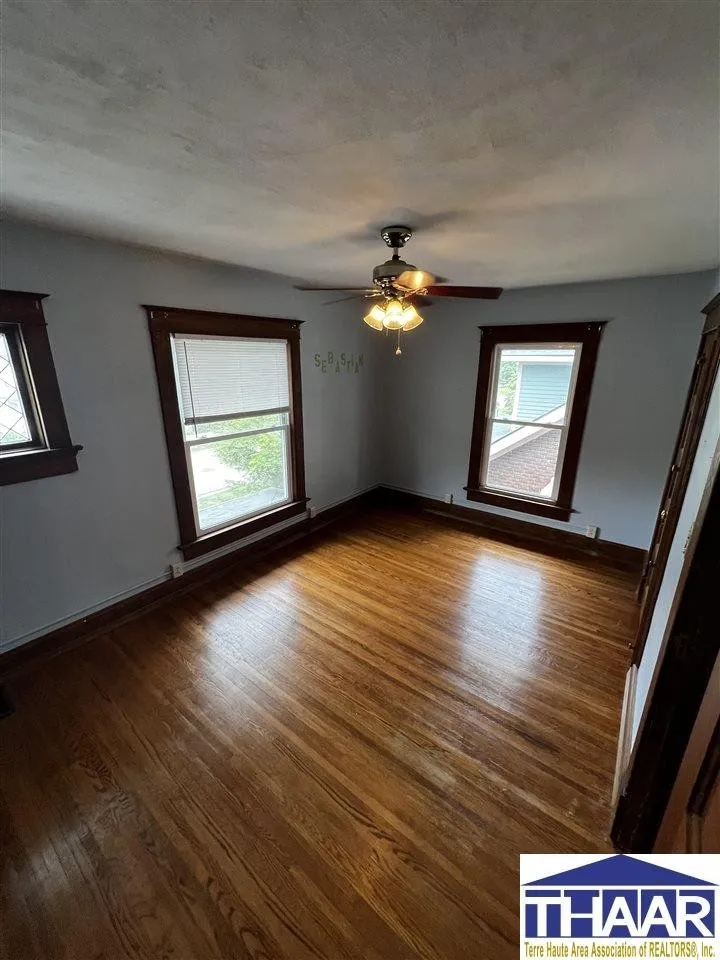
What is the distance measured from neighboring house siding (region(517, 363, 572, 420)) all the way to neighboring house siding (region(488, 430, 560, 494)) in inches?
9.7

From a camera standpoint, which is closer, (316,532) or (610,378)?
(610,378)

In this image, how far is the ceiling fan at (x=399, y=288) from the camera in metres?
1.80

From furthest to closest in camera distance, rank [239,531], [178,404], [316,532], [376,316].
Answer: [316,532]
[239,531]
[178,404]
[376,316]

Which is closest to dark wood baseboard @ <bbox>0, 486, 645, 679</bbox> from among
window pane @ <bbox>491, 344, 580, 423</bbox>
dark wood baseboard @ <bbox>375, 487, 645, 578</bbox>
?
dark wood baseboard @ <bbox>375, 487, 645, 578</bbox>

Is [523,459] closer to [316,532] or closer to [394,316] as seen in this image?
[316,532]

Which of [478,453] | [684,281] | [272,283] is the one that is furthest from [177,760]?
[684,281]

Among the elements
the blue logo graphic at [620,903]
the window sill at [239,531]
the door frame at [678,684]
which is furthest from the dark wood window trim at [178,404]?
the door frame at [678,684]

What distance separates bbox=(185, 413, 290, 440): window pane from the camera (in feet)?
9.40

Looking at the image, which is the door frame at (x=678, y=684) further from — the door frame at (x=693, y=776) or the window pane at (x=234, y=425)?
the window pane at (x=234, y=425)

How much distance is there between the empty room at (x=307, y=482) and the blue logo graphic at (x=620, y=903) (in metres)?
0.02

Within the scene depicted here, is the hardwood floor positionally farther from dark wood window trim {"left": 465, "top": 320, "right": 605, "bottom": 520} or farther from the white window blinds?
the white window blinds

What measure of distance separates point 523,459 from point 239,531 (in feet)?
9.54

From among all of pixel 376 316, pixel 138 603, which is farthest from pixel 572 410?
pixel 138 603

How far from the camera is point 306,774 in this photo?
168cm
